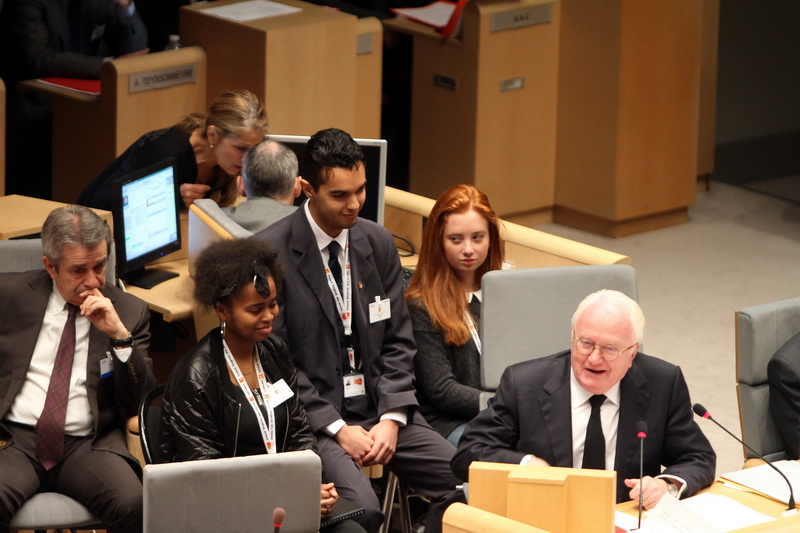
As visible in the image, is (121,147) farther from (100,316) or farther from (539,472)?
(539,472)

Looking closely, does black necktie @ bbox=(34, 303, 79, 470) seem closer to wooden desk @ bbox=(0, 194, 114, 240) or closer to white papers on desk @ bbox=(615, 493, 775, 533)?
wooden desk @ bbox=(0, 194, 114, 240)

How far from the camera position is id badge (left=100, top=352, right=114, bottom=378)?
394cm

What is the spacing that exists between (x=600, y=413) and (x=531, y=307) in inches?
27.5

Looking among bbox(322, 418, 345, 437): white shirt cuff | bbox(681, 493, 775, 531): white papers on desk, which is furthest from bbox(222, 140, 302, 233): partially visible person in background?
bbox(681, 493, 775, 531): white papers on desk

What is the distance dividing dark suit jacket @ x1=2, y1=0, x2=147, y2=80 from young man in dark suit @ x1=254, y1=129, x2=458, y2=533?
2851 millimetres

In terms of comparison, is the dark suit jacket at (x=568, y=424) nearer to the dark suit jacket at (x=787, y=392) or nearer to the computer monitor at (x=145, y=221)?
the dark suit jacket at (x=787, y=392)

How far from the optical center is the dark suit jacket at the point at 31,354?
3902 mm

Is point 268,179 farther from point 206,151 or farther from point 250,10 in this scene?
point 250,10

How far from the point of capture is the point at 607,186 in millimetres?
7660

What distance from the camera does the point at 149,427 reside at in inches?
146

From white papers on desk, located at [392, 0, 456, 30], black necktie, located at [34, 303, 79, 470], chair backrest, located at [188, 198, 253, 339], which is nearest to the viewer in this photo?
black necktie, located at [34, 303, 79, 470]

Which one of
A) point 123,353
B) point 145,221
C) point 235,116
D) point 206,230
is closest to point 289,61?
point 235,116

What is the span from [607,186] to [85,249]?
14.2 feet

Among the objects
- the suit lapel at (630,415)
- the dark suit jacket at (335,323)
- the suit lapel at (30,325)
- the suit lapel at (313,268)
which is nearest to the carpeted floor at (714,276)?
the dark suit jacket at (335,323)
